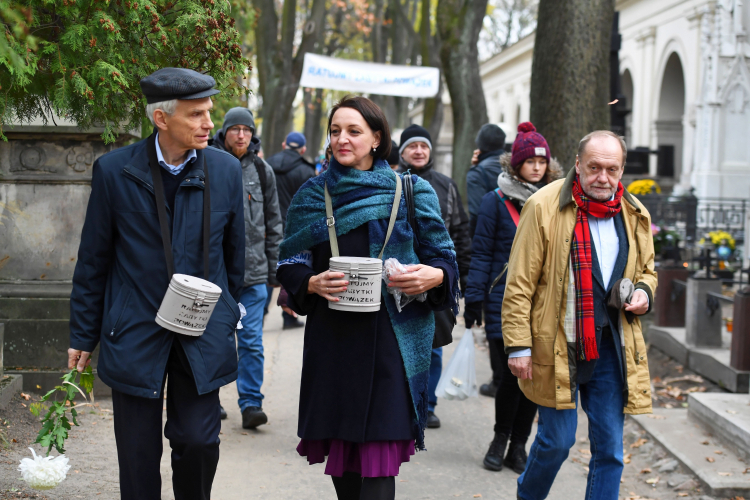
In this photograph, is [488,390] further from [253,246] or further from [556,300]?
[556,300]

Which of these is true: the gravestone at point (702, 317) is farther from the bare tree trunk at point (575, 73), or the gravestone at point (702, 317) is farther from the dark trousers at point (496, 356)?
the dark trousers at point (496, 356)

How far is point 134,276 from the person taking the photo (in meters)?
3.11

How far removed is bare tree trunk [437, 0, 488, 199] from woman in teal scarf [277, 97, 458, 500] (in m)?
10.7

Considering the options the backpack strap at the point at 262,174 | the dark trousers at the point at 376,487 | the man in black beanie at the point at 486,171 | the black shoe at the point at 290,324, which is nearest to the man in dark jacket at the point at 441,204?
the man in black beanie at the point at 486,171

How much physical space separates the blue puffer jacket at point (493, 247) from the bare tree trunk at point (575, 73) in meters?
3.13

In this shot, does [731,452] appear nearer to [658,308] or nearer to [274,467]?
[274,467]

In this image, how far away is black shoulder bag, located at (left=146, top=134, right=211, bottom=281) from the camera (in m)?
3.10

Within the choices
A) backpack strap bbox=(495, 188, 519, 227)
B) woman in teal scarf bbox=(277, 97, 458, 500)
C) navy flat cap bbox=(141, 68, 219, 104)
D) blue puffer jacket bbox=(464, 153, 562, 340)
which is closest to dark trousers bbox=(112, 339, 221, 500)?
woman in teal scarf bbox=(277, 97, 458, 500)

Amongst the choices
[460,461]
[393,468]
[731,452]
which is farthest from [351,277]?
[731,452]

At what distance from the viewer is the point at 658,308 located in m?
9.37

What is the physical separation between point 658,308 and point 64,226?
6.48 meters

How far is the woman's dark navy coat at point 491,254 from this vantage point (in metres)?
5.30

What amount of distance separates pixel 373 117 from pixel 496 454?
2838mm

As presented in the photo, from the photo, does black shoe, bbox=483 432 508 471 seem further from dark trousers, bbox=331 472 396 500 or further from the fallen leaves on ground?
dark trousers, bbox=331 472 396 500
